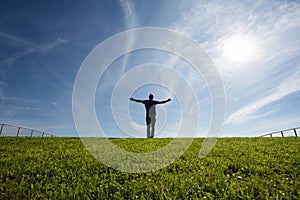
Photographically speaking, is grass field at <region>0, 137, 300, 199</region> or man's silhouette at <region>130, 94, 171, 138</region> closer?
grass field at <region>0, 137, 300, 199</region>

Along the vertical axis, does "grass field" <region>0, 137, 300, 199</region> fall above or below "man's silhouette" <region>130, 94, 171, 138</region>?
below

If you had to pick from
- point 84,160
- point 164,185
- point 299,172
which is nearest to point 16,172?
point 84,160

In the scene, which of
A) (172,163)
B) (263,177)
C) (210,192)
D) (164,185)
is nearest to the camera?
(210,192)

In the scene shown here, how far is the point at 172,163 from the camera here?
29.4 feet

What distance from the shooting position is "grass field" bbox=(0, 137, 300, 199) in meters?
6.04

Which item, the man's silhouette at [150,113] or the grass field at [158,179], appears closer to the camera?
the grass field at [158,179]

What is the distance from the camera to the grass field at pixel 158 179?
6.04 metres

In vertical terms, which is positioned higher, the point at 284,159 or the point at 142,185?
the point at 284,159

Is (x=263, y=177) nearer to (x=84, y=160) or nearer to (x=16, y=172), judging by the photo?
(x=84, y=160)

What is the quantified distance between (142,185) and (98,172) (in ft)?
6.13

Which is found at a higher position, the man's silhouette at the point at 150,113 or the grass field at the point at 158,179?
the man's silhouette at the point at 150,113

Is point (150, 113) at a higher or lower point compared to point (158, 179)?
higher

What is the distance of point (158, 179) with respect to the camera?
7.25 metres

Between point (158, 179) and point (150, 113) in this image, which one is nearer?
point (158, 179)
